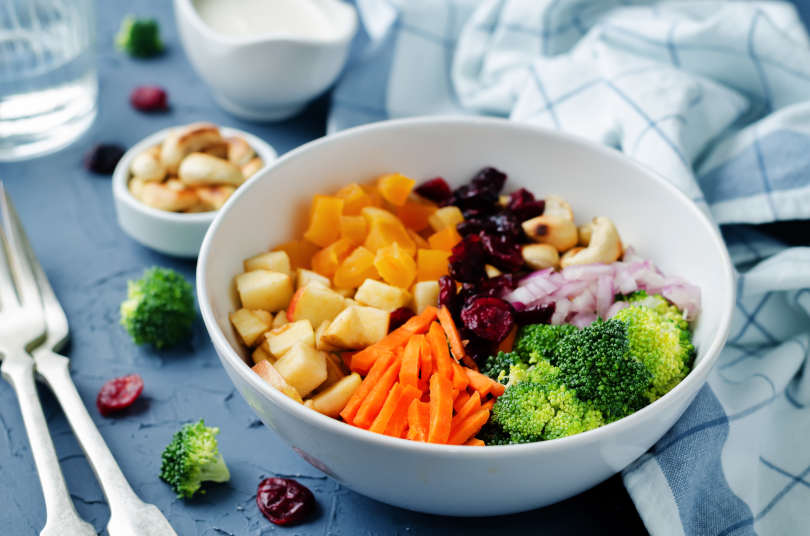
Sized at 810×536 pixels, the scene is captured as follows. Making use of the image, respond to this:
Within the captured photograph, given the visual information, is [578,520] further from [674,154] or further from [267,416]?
[674,154]

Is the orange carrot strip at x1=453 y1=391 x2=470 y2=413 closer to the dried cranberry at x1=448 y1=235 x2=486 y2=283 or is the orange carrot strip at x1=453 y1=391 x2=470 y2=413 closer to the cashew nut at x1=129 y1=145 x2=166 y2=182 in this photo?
the dried cranberry at x1=448 y1=235 x2=486 y2=283

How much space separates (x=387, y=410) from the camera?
4.66 feet

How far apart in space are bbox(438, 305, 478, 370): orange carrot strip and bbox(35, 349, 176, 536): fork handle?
0.63 m

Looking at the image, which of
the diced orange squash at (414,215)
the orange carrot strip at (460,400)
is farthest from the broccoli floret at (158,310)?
the orange carrot strip at (460,400)

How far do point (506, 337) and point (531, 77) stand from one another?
1.02 m

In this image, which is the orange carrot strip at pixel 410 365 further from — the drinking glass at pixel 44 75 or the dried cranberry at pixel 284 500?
the drinking glass at pixel 44 75

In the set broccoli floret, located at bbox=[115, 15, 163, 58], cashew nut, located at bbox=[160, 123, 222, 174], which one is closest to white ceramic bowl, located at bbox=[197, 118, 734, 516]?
cashew nut, located at bbox=[160, 123, 222, 174]

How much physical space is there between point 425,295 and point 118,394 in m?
0.72

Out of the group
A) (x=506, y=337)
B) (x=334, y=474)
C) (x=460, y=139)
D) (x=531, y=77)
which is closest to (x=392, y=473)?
(x=334, y=474)

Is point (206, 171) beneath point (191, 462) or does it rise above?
above

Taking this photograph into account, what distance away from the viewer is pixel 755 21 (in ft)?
7.47

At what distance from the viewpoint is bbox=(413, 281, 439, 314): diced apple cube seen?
1.73 metres

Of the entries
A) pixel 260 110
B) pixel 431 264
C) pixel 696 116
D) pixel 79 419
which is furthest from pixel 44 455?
pixel 696 116

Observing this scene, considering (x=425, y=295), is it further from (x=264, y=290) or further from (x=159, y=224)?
(x=159, y=224)
